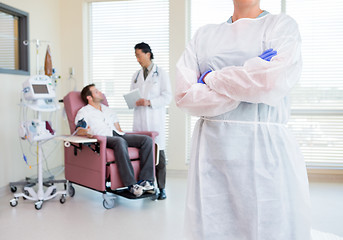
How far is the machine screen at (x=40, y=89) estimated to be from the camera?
3560 mm

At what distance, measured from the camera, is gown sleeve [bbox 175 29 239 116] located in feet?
4.60

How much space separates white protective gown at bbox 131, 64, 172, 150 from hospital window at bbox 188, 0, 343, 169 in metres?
1.58

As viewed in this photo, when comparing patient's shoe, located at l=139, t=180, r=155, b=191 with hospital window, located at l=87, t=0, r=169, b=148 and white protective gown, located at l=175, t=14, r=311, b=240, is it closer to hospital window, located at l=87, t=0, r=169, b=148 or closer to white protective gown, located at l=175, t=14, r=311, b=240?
hospital window, located at l=87, t=0, r=169, b=148

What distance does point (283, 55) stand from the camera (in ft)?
4.34

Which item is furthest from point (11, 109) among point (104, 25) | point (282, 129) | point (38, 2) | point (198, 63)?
point (282, 129)

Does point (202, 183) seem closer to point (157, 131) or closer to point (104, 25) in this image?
point (157, 131)

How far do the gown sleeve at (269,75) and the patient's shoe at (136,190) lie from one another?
6.97 ft

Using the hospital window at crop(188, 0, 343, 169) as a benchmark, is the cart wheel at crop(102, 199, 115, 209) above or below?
below

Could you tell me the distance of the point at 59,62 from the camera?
5066mm

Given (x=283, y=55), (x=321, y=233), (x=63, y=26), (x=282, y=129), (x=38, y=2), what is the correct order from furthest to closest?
(x=63, y=26) < (x=38, y=2) < (x=321, y=233) < (x=282, y=129) < (x=283, y=55)

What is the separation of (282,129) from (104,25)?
4.16m

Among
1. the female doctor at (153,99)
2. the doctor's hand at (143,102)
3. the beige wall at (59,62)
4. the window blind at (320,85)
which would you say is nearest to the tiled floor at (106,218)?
the female doctor at (153,99)

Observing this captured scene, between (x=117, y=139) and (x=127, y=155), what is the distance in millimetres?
185

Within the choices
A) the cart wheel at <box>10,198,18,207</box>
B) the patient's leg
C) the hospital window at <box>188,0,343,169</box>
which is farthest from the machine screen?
the hospital window at <box>188,0,343,169</box>
